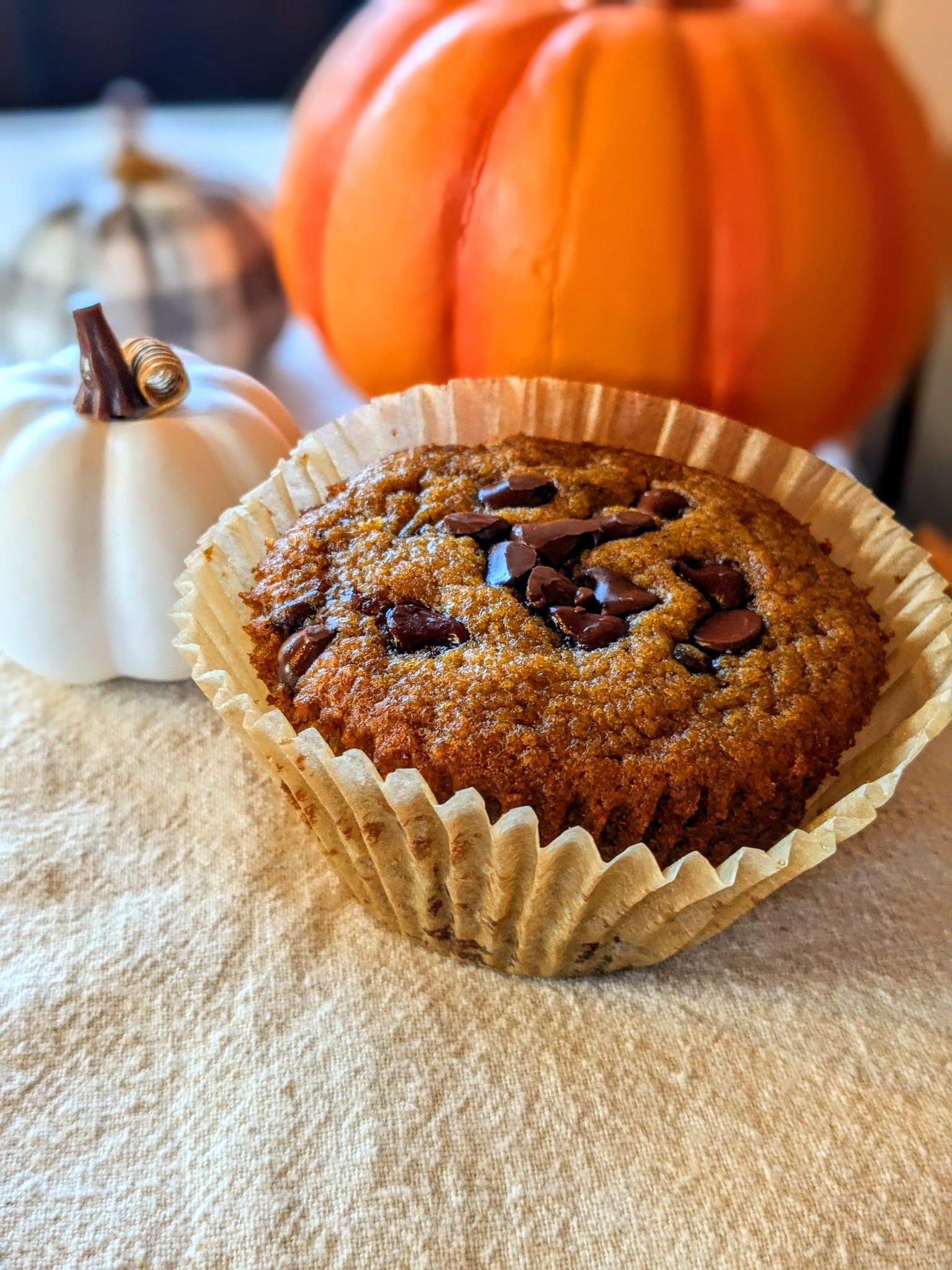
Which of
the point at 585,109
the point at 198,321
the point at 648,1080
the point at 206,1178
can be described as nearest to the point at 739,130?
the point at 585,109

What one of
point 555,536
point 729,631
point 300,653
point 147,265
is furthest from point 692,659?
point 147,265

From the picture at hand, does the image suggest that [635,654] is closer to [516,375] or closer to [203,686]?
[203,686]

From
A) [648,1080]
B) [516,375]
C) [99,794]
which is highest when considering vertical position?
[516,375]

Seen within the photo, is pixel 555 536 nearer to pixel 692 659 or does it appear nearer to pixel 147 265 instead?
pixel 692 659

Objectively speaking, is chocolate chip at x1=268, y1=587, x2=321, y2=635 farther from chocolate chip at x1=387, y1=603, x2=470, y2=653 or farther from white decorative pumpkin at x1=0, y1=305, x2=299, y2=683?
white decorative pumpkin at x1=0, y1=305, x2=299, y2=683

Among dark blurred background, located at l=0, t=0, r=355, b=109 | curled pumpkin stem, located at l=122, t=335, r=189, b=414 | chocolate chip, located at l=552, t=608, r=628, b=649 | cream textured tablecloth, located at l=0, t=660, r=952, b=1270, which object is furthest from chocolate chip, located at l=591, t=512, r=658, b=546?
dark blurred background, located at l=0, t=0, r=355, b=109

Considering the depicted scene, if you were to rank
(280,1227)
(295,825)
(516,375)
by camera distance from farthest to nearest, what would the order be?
1. (516,375)
2. (295,825)
3. (280,1227)

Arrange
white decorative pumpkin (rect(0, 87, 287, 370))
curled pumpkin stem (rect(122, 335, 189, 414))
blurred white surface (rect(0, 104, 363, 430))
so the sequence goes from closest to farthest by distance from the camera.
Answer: curled pumpkin stem (rect(122, 335, 189, 414)) → white decorative pumpkin (rect(0, 87, 287, 370)) → blurred white surface (rect(0, 104, 363, 430))
